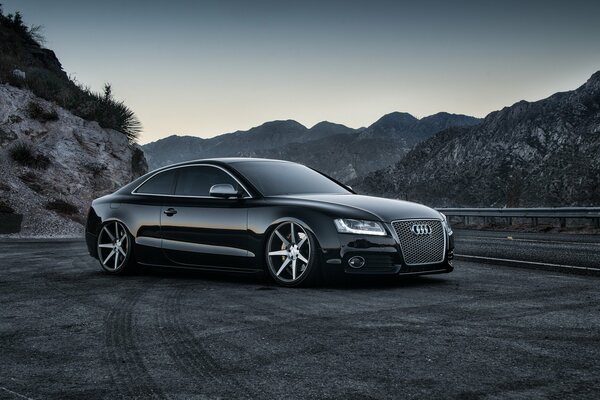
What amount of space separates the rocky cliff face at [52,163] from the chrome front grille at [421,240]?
39.8 ft

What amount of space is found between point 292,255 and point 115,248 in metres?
2.78

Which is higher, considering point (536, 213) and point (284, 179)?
point (284, 179)

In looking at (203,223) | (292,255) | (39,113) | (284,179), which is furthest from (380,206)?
(39,113)

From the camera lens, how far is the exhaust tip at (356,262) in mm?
7000

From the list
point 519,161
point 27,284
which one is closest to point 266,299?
point 27,284

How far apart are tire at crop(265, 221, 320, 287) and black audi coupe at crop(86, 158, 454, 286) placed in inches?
0.4

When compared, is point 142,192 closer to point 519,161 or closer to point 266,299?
point 266,299

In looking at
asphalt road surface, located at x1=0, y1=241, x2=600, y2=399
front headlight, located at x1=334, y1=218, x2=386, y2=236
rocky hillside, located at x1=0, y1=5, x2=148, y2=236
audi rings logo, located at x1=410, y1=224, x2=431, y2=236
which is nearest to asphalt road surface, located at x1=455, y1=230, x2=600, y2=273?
asphalt road surface, located at x1=0, y1=241, x2=600, y2=399

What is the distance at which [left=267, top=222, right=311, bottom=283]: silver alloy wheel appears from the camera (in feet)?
23.6

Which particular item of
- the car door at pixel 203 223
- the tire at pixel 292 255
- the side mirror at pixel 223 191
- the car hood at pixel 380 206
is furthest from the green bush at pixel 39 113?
the tire at pixel 292 255

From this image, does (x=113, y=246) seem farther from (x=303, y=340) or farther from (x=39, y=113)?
(x=39, y=113)

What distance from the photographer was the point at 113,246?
8.88 meters

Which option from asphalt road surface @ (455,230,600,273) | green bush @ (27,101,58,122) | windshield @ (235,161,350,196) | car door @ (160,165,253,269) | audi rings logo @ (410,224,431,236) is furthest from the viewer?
green bush @ (27,101,58,122)

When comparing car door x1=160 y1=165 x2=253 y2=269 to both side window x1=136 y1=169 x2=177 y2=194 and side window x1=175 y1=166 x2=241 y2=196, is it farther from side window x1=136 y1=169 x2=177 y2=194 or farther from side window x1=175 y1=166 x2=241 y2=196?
side window x1=136 y1=169 x2=177 y2=194
